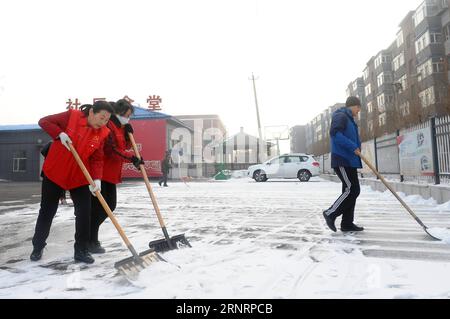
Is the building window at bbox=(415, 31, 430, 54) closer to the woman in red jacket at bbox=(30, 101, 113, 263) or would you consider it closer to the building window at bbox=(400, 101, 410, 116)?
the building window at bbox=(400, 101, 410, 116)

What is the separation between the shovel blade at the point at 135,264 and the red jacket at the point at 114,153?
1.15m

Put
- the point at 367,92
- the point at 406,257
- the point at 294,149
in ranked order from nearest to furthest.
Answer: the point at 406,257 → the point at 367,92 → the point at 294,149

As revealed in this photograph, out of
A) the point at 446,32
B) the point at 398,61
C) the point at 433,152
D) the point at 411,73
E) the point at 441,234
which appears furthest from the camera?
the point at 398,61

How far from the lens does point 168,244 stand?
11.0 ft

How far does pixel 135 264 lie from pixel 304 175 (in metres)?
15.8

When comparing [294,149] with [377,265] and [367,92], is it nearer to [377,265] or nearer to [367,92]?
[367,92]

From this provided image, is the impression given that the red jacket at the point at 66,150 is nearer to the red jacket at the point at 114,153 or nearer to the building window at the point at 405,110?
the red jacket at the point at 114,153

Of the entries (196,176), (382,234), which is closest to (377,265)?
(382,234)

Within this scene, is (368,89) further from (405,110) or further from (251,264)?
(251,264)

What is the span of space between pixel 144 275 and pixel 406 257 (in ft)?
7.77

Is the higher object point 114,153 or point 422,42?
point 422,42

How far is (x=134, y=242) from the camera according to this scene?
383 cm

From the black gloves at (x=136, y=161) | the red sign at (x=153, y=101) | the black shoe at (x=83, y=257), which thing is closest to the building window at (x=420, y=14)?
the red sign at (x=153, y=101)

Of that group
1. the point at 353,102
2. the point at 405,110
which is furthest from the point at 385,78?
the point at 353,102
